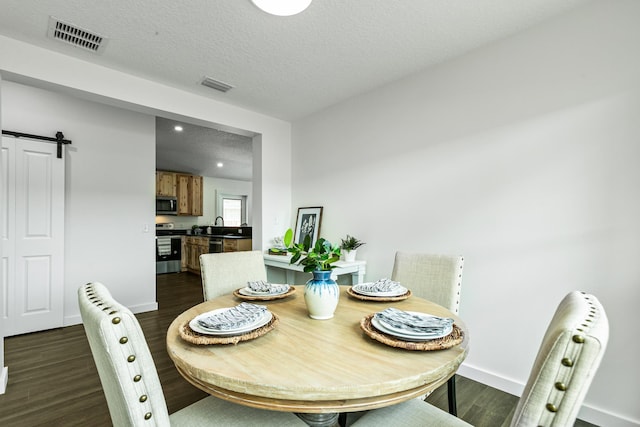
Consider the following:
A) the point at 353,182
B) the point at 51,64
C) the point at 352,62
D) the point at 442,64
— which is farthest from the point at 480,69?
the point at 51,64

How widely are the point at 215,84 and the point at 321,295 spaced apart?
2433mm

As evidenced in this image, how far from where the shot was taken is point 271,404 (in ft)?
2.57

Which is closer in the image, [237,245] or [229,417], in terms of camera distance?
[229,417]

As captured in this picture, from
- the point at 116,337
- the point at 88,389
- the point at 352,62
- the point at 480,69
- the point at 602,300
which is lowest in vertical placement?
the point at 88,389

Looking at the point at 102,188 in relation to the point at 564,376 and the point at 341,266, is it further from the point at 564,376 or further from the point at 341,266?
the point at 564,376

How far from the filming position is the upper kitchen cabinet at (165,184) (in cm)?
657

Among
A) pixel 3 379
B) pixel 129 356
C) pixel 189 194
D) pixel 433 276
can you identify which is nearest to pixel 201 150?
pixel 189 194

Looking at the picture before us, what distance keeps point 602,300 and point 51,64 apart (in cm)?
404

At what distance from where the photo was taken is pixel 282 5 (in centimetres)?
156

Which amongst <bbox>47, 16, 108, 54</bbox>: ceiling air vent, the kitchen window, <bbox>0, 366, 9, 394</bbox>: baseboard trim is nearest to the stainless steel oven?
the kitchen window

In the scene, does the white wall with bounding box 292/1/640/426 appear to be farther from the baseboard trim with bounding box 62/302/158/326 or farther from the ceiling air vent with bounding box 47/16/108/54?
the baseboard trim with bounding box 62/302/158/326

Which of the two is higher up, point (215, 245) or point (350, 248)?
point (350, 248)

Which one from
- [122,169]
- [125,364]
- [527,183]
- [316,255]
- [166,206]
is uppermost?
[122,169]

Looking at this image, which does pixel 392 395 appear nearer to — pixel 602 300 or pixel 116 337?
pixel 116 337
